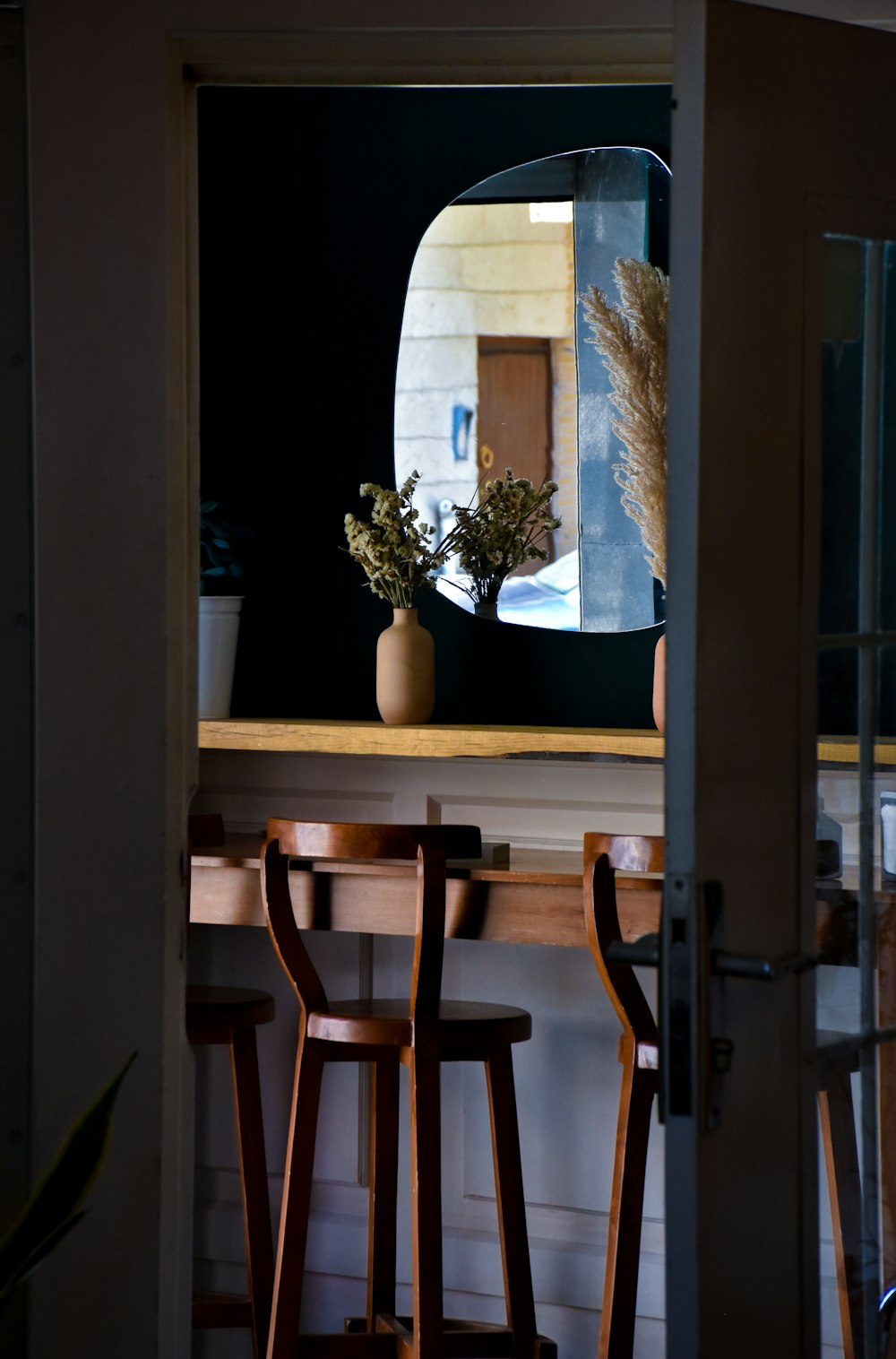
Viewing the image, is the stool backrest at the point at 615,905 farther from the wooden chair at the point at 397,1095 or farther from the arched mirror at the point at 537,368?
the arched mirror at the point at 537,368

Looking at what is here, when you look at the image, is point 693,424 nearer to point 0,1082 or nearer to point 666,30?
point 666,30

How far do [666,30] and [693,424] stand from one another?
30.2 inches

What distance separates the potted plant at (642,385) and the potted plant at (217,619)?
99 centimetres

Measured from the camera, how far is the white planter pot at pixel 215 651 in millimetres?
3412

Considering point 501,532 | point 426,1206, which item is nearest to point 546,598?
point 501,532

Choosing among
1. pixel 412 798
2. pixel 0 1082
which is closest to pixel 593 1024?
pixel 412 798

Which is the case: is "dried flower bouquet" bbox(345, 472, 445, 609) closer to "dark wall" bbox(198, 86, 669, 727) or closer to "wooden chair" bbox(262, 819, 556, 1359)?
"dark wall" bbox(198, 86, 669, 727)

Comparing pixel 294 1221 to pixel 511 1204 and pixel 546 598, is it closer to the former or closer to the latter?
pixel 511 1204

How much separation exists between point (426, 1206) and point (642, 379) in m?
1.69

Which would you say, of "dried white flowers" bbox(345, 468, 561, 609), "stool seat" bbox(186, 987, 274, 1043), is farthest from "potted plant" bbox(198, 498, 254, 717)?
"stool seat" bbox(186, 987, 274, 1043)

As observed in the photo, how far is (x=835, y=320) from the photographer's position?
1.43 meters

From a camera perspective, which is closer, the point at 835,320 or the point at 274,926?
the point at 835,320

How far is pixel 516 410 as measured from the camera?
346 cm

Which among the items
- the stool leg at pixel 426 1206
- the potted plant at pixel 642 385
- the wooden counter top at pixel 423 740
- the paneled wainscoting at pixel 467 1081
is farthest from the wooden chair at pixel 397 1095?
the potted plant at pixel 642 385
